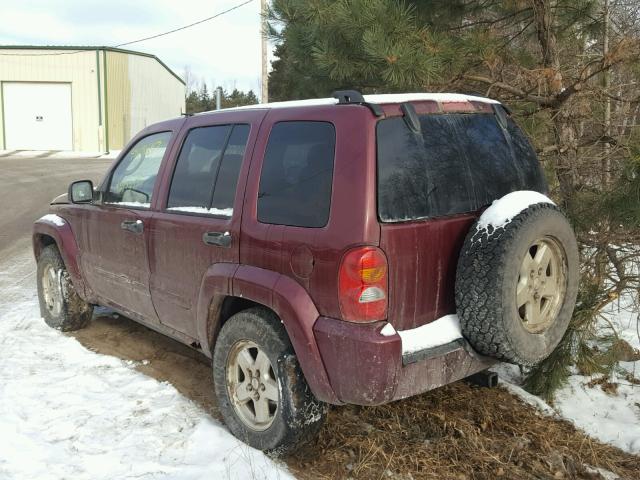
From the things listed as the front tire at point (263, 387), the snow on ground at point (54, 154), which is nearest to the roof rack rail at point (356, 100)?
the front tire at point (263, 387)

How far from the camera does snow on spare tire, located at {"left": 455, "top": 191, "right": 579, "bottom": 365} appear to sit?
113 inches

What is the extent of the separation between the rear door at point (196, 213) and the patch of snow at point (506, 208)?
1.34 metres

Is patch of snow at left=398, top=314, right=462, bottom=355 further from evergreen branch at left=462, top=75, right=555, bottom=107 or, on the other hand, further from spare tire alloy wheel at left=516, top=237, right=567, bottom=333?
evergreen branch at left=462, top=75, right=555, bottom=107

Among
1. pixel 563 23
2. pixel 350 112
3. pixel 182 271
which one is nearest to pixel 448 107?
pixel 350 112

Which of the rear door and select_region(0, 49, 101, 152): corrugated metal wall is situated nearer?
the rear door

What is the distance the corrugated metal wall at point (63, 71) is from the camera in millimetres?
29984

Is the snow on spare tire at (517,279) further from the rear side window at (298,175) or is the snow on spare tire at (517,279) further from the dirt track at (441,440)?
the rear side window at (298,175)

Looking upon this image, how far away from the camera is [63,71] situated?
30.0 m

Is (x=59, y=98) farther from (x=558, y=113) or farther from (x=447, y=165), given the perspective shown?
(x=447, y=165)

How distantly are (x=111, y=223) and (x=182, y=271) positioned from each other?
1.12 meters

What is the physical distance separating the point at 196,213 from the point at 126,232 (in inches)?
36.8

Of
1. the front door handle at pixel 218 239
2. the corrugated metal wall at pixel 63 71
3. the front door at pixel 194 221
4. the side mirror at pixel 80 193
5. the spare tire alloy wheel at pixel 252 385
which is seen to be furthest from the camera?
the corrugated metal wall at pixel 63 71

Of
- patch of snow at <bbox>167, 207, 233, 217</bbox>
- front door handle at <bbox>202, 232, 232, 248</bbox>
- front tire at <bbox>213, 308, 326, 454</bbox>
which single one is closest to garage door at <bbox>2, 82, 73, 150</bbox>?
patch of snow at <bbox>167, 207, 233, 217</bbox>

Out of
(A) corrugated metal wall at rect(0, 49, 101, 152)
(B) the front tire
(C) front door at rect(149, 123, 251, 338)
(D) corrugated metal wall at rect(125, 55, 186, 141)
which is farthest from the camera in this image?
(D) corrugated metal wall at rect(125, 55, 186, 141)
